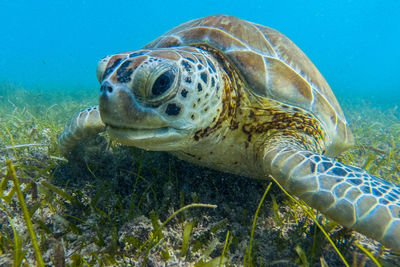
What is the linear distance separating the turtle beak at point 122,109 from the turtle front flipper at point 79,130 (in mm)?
837

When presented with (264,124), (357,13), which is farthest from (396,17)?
(264,124)

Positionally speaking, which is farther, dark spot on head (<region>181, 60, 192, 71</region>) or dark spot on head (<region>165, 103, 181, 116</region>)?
dark spot on head (<region>181, 60, 192, 71</region>)

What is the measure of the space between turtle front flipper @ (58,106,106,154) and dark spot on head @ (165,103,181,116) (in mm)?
963

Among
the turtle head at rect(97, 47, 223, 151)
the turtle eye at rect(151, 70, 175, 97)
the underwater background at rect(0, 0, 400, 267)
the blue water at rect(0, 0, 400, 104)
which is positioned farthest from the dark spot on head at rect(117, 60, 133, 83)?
the blue water at rect(0, 0, 400, 104)

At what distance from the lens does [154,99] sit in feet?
4.19

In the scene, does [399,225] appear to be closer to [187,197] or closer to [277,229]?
[277,229]

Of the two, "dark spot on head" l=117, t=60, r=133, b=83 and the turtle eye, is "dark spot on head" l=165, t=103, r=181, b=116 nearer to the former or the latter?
the turtle eye

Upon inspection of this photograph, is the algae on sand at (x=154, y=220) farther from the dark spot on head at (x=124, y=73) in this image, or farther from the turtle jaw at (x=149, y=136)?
the dark spot on head at (x=124, y=73)

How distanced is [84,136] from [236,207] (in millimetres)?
1450

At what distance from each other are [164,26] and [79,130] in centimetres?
11211

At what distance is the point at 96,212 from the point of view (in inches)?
56.6

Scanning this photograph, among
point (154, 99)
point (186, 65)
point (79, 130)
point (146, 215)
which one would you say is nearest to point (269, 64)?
point (186, 65)

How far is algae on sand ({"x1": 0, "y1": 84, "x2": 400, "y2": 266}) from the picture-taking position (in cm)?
115

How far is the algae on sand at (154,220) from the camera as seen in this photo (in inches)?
45.3
